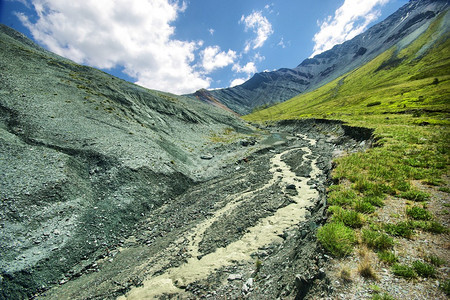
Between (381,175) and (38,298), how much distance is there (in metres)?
26.6

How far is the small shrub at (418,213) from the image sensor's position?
29.1 feet

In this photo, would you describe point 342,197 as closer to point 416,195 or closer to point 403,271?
point 416,195

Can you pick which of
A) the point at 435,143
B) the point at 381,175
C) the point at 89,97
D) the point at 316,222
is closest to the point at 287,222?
the point at 316,222

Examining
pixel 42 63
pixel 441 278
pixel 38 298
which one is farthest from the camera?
pixel 42 63

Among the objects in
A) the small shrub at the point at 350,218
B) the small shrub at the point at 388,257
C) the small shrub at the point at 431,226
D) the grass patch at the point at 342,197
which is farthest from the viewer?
the grass patch at the point at 342,197

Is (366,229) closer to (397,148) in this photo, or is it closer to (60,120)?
(397,148)

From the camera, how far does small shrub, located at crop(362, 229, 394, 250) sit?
24.8 feet

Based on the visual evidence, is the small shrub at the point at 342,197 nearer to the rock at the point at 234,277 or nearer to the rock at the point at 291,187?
the rock at the point at 234,277

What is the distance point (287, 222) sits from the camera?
55.5 ft

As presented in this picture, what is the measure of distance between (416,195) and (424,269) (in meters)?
6.39

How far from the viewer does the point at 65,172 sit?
22203mm

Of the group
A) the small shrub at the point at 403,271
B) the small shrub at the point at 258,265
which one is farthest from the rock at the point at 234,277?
the small shrub at the point at 403,271

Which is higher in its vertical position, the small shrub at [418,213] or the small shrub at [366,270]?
the small shrub at [366,270]

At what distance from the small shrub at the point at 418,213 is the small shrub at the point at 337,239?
350cm
